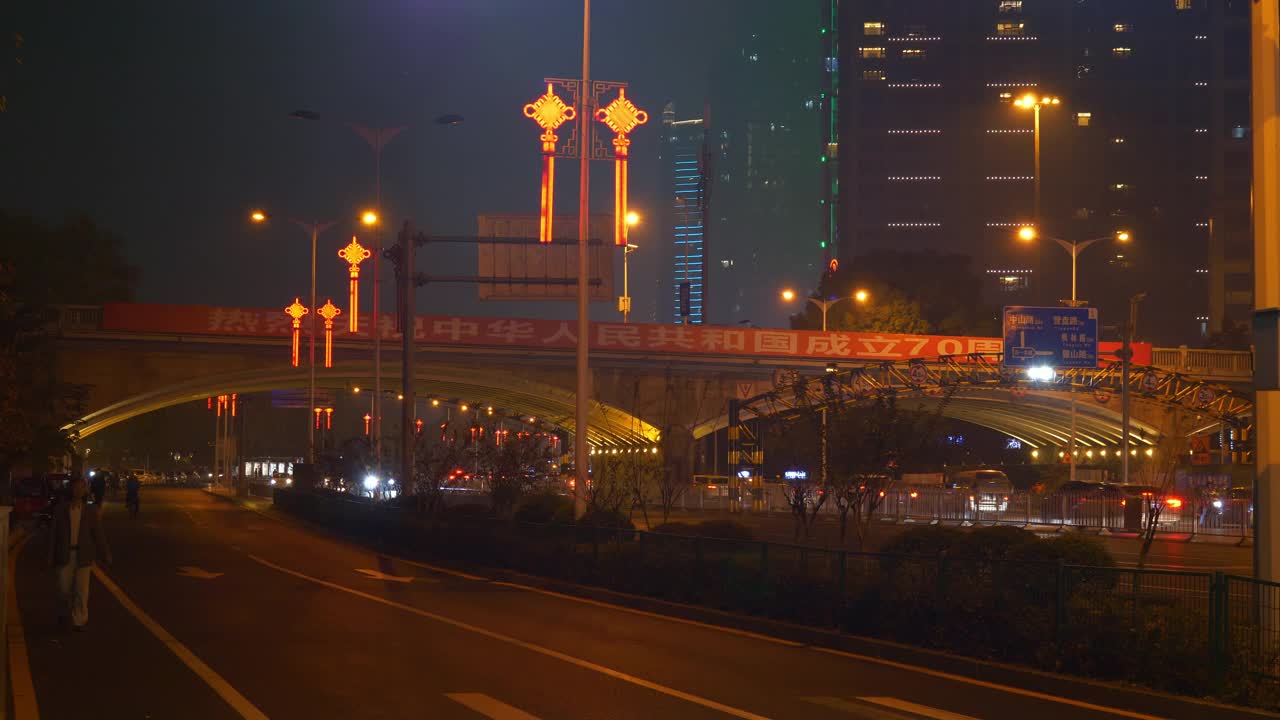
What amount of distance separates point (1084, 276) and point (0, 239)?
10517 centimetres

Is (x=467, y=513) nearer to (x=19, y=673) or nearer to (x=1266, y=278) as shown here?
(x=19, y=673)

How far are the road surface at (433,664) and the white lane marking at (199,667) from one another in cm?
3

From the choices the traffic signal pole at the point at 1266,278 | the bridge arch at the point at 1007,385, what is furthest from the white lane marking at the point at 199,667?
the bridge arch at the point at 1007,385

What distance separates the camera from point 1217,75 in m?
134

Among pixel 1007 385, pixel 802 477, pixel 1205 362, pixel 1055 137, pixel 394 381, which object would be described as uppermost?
pixel 1055 137

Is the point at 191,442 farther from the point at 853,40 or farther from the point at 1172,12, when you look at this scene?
the point at 1172,12

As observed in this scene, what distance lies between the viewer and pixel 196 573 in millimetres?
24750

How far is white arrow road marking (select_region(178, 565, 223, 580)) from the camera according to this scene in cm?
2407

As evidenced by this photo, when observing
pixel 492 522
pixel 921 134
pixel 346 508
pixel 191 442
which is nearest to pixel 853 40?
pixel 921 134

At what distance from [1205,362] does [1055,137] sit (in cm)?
7688

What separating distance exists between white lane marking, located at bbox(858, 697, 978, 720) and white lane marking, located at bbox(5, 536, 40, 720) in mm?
7189

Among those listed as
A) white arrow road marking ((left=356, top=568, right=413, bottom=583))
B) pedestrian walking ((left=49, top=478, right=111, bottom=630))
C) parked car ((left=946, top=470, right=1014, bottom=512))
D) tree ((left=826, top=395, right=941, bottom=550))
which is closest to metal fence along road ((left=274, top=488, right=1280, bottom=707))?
tree ((left=826, top=395, right=941, bottom=550))

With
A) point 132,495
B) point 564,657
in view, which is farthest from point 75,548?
point 132,495

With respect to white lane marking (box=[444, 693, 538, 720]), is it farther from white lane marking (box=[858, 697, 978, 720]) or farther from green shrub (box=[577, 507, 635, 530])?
green shrub (box=[577, 507, 635, 530])
